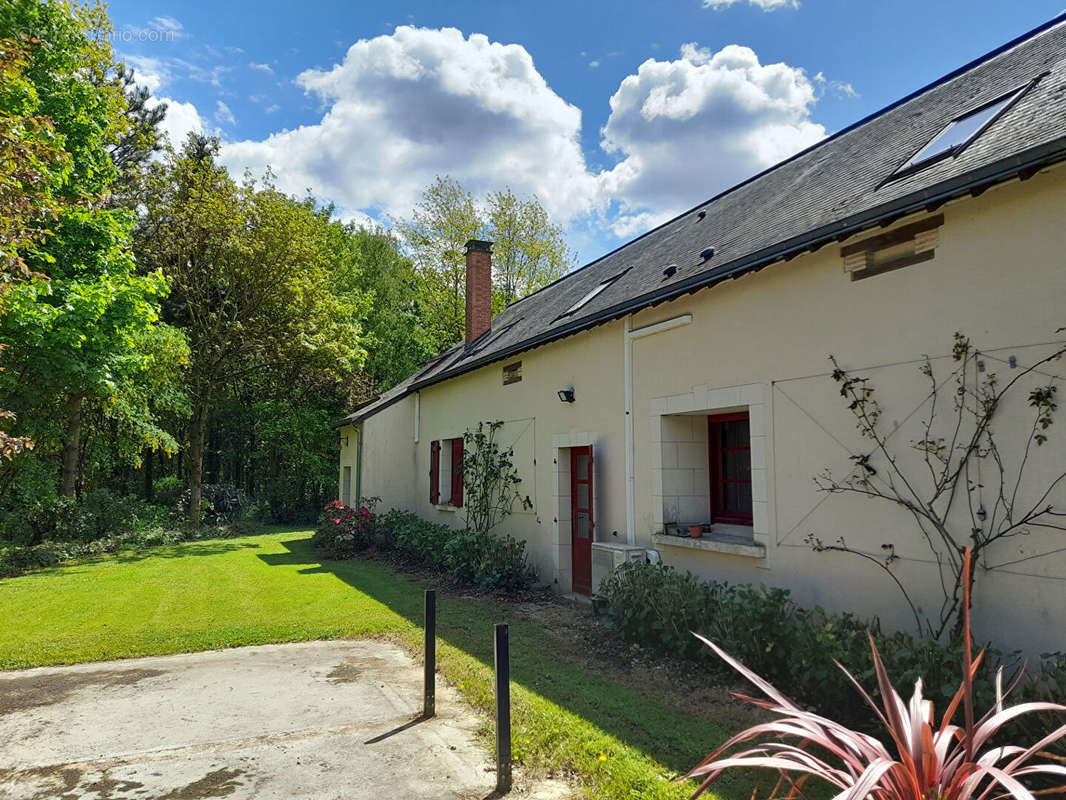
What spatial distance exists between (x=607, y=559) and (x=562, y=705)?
2.94m

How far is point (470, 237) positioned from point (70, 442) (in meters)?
18.4

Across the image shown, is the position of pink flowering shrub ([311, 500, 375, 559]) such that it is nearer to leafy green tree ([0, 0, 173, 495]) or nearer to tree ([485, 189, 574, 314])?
leafy green tree ([0, 0, 173, 495])

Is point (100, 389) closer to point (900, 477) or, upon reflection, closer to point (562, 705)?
point (562, 705)

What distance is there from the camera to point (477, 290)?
52.3ft

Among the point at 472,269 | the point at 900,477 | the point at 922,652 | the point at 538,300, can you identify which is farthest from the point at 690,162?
the point at 922,652

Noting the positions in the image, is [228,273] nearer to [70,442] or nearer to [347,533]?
[70,442]

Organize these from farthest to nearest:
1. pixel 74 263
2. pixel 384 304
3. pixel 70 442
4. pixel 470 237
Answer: pixel 384 304 < pixel 470 237 < pixel 70 442 < pixel 74 263

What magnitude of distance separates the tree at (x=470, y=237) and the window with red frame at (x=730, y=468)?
72.1ft

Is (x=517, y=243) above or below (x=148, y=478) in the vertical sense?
above

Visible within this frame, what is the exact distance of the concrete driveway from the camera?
11.6 feet

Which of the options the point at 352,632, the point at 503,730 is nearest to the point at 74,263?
the point at 352,632

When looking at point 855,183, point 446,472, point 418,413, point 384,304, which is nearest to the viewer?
point 855,183

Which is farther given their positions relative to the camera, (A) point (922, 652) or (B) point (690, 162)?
(B) point (690, 162)

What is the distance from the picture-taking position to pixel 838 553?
5.15 meters
